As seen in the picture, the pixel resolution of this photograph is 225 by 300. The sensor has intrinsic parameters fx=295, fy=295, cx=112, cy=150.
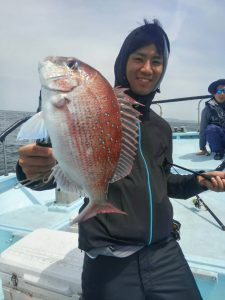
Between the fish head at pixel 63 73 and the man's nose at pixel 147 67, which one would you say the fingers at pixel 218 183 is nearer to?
the man's nose at pixel 147 67

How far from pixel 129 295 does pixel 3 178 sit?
191 inches

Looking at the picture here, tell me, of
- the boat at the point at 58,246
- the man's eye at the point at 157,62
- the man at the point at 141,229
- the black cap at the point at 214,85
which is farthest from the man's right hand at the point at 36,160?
the black cap at the point at 214,85

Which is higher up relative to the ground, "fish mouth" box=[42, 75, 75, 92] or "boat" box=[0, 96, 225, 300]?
"fish mouth" box=[42, 75, 75, 92]

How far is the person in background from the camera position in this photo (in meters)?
7.82

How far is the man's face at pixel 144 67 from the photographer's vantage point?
7.23 feet

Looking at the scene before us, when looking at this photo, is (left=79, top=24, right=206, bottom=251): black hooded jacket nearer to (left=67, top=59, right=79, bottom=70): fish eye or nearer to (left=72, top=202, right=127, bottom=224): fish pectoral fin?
(left=72, top=202, right=127, bottom=224): fish pectoral fin

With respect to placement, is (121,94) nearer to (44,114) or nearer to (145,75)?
(44,114)

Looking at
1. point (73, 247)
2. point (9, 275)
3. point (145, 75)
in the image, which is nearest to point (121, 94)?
point (145, 75)

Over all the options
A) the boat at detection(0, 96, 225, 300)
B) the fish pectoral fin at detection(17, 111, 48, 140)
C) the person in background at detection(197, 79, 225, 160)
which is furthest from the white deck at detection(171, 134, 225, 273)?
the person in background at detection(197, 79, 225, 160)

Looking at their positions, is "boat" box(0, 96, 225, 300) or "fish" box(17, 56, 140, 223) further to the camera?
"boat" box(0, 96, 225, 300)

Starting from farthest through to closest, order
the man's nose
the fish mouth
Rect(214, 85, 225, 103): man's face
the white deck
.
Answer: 1. Rect(214, 85, 225, 103): man's face
2. the white deck
3. the man's nose
4. the fish mouth

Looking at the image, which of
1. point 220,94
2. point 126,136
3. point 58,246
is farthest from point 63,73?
point 220,94

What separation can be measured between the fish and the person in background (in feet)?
22.6

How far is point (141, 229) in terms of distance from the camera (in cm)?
200
